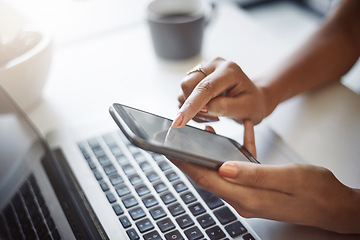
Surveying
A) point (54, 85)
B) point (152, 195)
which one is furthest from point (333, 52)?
point (54, 85)

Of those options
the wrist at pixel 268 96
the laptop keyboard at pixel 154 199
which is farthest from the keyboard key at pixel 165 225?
the wrist at pixel 268 96

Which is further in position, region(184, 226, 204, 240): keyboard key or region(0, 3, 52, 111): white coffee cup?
region(0, 3, 52, 111): white coffee cup

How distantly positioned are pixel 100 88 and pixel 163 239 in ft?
1.17

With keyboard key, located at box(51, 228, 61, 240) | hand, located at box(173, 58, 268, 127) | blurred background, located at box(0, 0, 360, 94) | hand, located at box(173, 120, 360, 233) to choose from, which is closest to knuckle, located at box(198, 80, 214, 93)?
hand, located at box(173, 58, 268, 127)

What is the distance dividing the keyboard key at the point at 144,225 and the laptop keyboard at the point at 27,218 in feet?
0.30

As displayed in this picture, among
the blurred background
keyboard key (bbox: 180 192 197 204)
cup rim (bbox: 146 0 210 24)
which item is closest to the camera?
keyboard key (bbox: 180 192 197 204)

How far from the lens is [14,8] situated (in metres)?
0.67

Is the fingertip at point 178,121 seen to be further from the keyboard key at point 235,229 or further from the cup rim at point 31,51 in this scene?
the cup rim at point 31,51

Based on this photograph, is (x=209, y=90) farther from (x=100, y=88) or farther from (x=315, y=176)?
(x=100, y=88)

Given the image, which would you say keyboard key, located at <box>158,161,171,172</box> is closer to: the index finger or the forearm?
the index finger

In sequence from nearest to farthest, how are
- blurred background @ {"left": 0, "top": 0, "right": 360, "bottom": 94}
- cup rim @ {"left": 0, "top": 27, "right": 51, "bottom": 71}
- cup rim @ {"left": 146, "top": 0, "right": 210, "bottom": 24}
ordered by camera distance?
cup rim @ {"left": 0, "top": 27, "right": 51, "bottom": 71} < cup rim @ {"left": 146, "top": 0, "right": 210, "bottom": 24} < blurred background @ {"left": 0, "top": 0, "right": 360, "bottom": 94}

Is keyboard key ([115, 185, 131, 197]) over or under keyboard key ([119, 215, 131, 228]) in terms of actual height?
over

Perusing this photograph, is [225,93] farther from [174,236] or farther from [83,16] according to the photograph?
[83,16]

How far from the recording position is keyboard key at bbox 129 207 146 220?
45 cm
